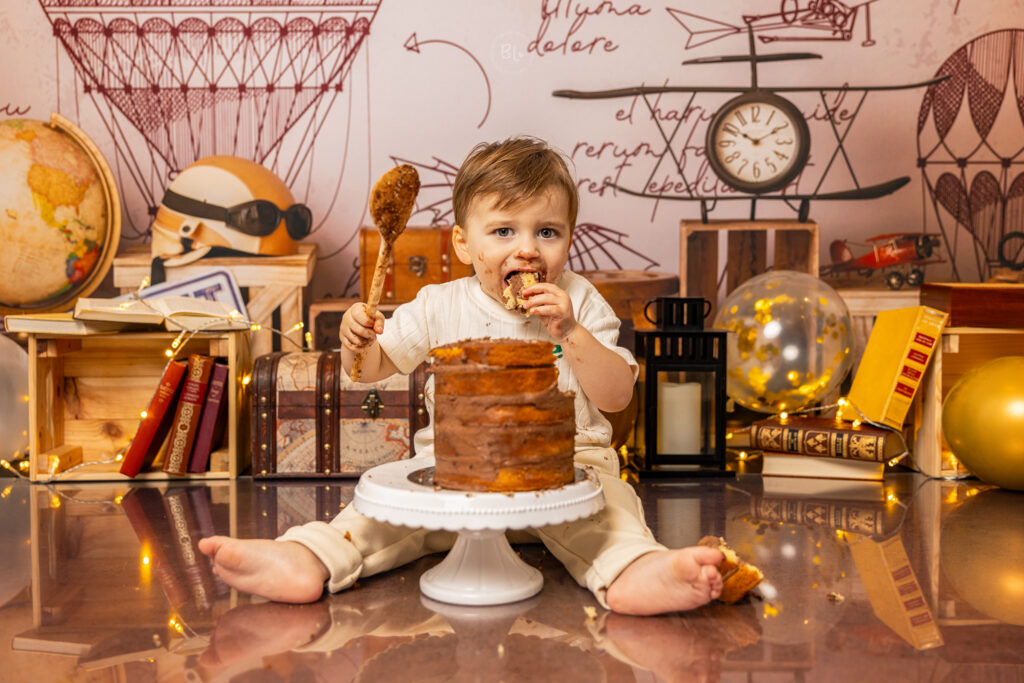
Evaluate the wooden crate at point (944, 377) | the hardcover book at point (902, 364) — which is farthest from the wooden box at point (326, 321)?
the wooden crate at point (944, 377)

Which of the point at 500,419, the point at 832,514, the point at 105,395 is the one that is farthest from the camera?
the point at 105,395

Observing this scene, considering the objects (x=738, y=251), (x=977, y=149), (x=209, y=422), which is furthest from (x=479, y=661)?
(x=977, y=149)

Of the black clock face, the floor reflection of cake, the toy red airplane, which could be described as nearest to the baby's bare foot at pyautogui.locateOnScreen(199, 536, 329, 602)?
the floor reflection of cake

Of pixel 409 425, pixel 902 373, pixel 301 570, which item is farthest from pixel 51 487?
pixel 902 373

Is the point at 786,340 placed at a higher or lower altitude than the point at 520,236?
lower

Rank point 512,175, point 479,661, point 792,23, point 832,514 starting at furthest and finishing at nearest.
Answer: point 792,23 < point 832,514 < point 512,175 < point 479,661

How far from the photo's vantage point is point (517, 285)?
1433 millimetres

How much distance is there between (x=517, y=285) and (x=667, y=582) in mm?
516

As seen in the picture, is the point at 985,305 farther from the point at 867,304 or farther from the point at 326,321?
the point at 326,321

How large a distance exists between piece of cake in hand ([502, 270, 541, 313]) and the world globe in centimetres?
129

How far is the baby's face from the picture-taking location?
1421 millimetres

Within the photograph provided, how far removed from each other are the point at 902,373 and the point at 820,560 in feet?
2.55

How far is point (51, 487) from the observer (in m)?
2.02

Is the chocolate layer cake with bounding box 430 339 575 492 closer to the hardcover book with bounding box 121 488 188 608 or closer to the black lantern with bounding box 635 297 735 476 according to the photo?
the hardcover book with bounding box 121 488 188 608
